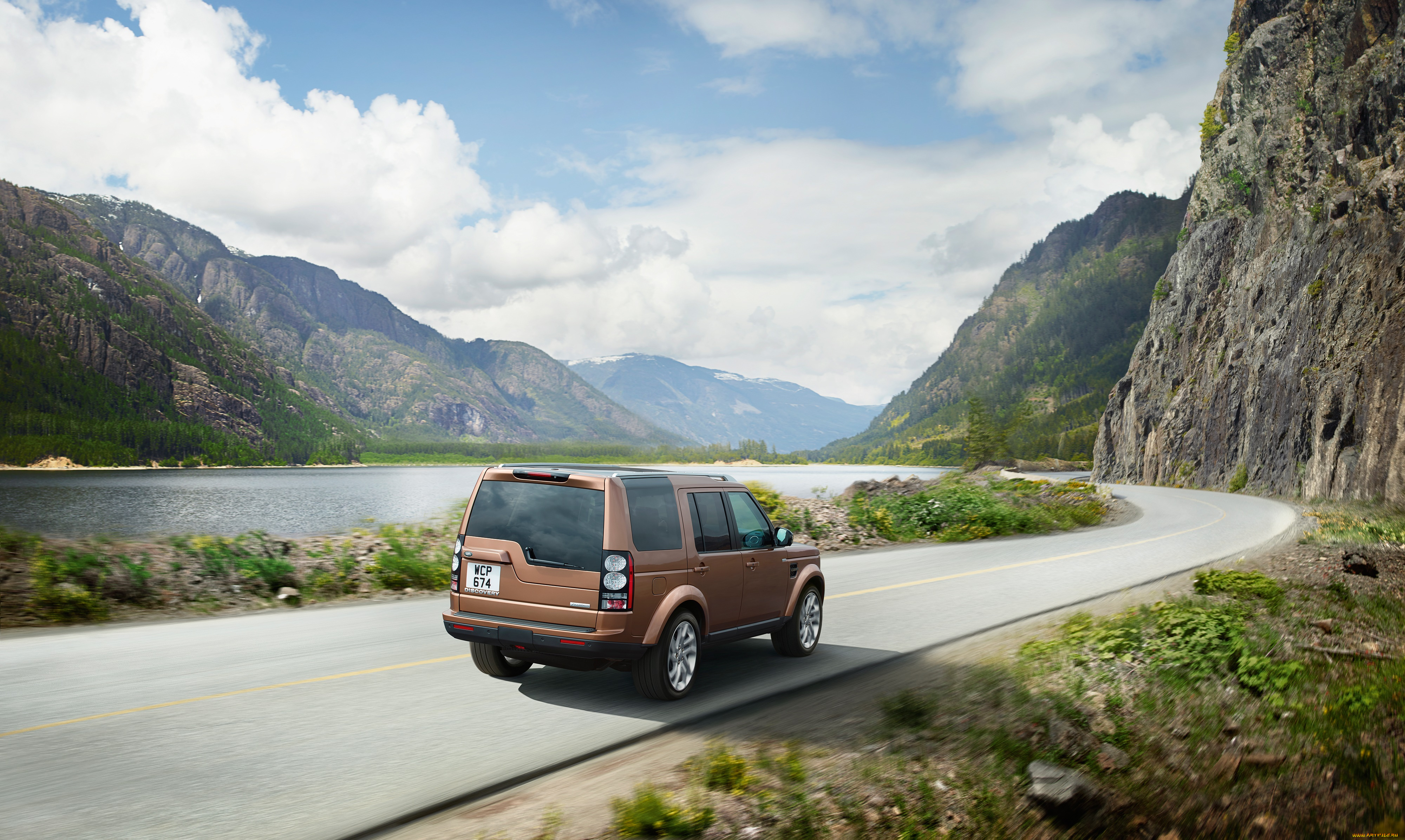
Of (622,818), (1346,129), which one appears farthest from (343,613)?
(1346,129)

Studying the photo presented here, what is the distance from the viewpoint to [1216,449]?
212ft

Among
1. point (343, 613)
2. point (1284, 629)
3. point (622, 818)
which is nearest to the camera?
point (622, 818)

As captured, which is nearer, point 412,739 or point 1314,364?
point 412,739

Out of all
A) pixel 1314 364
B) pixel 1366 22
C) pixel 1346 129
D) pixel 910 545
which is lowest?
pixel 910 545

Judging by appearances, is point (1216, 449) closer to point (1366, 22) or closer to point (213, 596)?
point (1366, 22)

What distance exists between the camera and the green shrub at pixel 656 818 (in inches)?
165

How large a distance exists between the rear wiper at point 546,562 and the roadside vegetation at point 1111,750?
1733 mm

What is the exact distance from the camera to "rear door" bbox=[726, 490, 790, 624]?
7.76 metres

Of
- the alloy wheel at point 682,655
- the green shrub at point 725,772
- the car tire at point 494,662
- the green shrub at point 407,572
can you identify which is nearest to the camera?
the green shrub at point 725,772

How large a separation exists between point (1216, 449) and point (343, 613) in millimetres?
69600

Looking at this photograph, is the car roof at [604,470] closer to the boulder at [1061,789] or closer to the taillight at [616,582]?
the taillight at [616,582]

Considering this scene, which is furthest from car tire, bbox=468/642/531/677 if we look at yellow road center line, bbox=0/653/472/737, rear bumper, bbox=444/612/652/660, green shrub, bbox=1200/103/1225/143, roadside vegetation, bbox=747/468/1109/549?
green shrub, bbox=1200/103/1225/143

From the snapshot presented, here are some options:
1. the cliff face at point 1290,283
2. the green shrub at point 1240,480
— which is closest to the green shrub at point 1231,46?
the cliff face at point 1290,283

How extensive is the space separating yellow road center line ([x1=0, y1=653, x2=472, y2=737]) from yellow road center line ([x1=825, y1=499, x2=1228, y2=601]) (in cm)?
625
